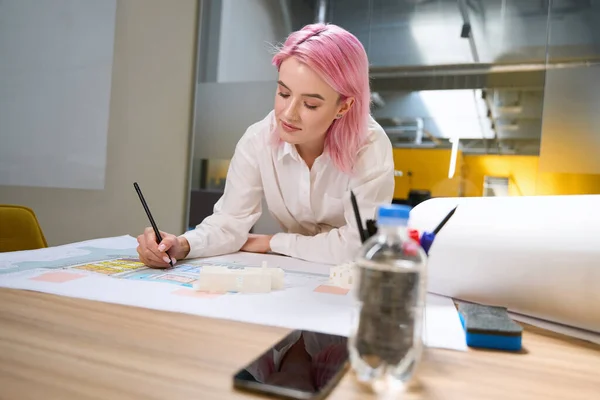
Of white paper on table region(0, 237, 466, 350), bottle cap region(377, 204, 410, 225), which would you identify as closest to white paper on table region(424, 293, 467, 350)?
white paper on table region(0, 237, 466, 350)

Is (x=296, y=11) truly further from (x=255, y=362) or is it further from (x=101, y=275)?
(x=255, y=362)

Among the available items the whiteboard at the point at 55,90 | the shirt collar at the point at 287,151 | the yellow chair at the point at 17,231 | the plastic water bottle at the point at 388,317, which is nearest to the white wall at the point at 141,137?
the whiteboard at the point at 55,90

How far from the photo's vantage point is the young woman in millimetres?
1201

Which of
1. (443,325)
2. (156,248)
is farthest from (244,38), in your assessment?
(443,325)

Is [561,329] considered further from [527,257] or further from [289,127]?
[289,127]

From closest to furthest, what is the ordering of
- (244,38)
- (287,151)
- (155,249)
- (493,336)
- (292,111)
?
(493,336) < (155,249) < (292,111) < (287,151) < (244,38)

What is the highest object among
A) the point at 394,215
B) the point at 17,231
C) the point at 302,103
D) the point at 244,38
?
the point at 244,38

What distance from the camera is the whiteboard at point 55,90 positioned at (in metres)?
2.79

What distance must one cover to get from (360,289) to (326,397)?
11 cm

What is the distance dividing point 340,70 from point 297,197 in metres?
0.44

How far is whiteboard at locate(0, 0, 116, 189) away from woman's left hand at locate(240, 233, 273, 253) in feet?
6.15

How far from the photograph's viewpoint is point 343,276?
0.92m

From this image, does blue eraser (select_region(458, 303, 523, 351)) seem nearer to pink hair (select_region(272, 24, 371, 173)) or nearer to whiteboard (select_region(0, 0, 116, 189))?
pink hair (select_region(272, 24, 371, 173))

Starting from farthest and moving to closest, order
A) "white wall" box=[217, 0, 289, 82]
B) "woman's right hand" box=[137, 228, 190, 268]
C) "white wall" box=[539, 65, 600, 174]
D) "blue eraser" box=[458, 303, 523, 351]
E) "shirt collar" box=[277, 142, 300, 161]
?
1. "white wall" box=[217, 0, 289, 82]
2. "white wall" box=[539, 65, 600, 174]
3. "shirt collar" box=[277, 142, 300, 161]
4. "woman's right hand" box=[137, 228, 190, 268]
5. "blue eraser" box=[458, 303, 523, 351]
